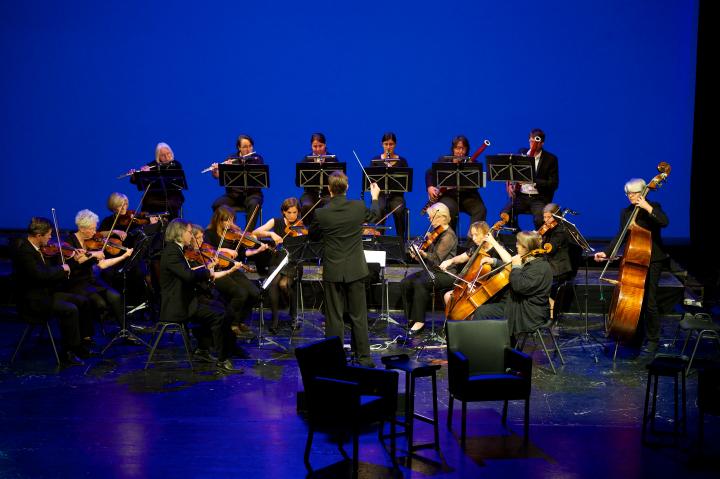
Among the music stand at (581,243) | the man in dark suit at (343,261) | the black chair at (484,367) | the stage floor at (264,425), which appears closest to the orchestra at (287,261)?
the man in dark suit at (343,261)

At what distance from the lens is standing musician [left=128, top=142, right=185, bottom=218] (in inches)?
372

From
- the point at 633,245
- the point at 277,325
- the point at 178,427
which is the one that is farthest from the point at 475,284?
the point at 178,427

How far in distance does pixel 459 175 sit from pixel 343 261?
9.50 feet

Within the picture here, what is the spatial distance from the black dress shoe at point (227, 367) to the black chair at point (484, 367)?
211cm

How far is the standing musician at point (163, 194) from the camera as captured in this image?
9.45m

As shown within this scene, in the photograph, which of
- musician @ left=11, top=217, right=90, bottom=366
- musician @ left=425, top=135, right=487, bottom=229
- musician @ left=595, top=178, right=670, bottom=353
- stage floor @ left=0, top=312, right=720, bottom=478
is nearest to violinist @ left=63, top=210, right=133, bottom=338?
musician @ left=11, top=217, right=90, bottom=366

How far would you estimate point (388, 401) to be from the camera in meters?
5.53

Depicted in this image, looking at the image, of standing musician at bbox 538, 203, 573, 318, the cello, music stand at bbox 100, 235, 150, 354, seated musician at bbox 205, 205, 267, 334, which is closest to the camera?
the cello

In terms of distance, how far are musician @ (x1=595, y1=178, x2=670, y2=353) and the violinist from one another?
173 inches

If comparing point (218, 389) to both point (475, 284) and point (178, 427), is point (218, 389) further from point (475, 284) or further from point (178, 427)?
point (475, 284)

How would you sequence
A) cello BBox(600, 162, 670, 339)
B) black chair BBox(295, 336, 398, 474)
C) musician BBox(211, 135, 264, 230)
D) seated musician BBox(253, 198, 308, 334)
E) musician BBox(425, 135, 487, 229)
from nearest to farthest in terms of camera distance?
black chair BBox(295, 336, 398, 474) < cello BBox(600, 162, 670, 339) < seated musician BBox(253, 198, 308, 334) < musician BBox(425, 135, 487, 229) < musician BBox(211, 135, 264, 230)

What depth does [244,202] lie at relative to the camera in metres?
10.1

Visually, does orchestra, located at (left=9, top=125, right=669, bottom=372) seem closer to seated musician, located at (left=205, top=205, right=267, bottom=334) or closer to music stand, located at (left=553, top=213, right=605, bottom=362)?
seated musician, located at (left=205, top=205, right=267, bottom=334)

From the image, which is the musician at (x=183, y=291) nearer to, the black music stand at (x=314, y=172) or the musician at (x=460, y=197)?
the black music stand at (x=314, y=172)
